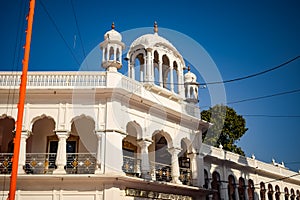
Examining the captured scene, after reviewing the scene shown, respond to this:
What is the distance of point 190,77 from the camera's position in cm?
2155

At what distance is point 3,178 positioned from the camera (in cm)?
1423

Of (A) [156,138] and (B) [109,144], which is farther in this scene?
(A) [156,138]

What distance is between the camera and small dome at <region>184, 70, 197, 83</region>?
70.1 ft

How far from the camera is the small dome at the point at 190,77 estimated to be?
21375mm

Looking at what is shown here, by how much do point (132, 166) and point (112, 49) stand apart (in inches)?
212

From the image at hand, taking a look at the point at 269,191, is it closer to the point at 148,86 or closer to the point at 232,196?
the point at 232,196

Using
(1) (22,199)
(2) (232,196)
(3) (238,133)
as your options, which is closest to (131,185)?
(1) (22,199)

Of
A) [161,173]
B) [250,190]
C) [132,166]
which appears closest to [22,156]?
[132,166]

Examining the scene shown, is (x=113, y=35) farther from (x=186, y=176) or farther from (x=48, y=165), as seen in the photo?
(x=186, y=176)

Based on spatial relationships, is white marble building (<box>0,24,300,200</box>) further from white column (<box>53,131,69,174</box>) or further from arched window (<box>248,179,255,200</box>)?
arched window (<box>248,179,255,200</box>)

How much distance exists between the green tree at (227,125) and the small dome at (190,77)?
11161 mm

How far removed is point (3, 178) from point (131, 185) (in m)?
5.07

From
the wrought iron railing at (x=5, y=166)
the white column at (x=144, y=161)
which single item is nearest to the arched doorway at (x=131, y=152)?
the white column at (x=144, y=161)

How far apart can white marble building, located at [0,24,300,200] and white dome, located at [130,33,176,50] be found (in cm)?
6
